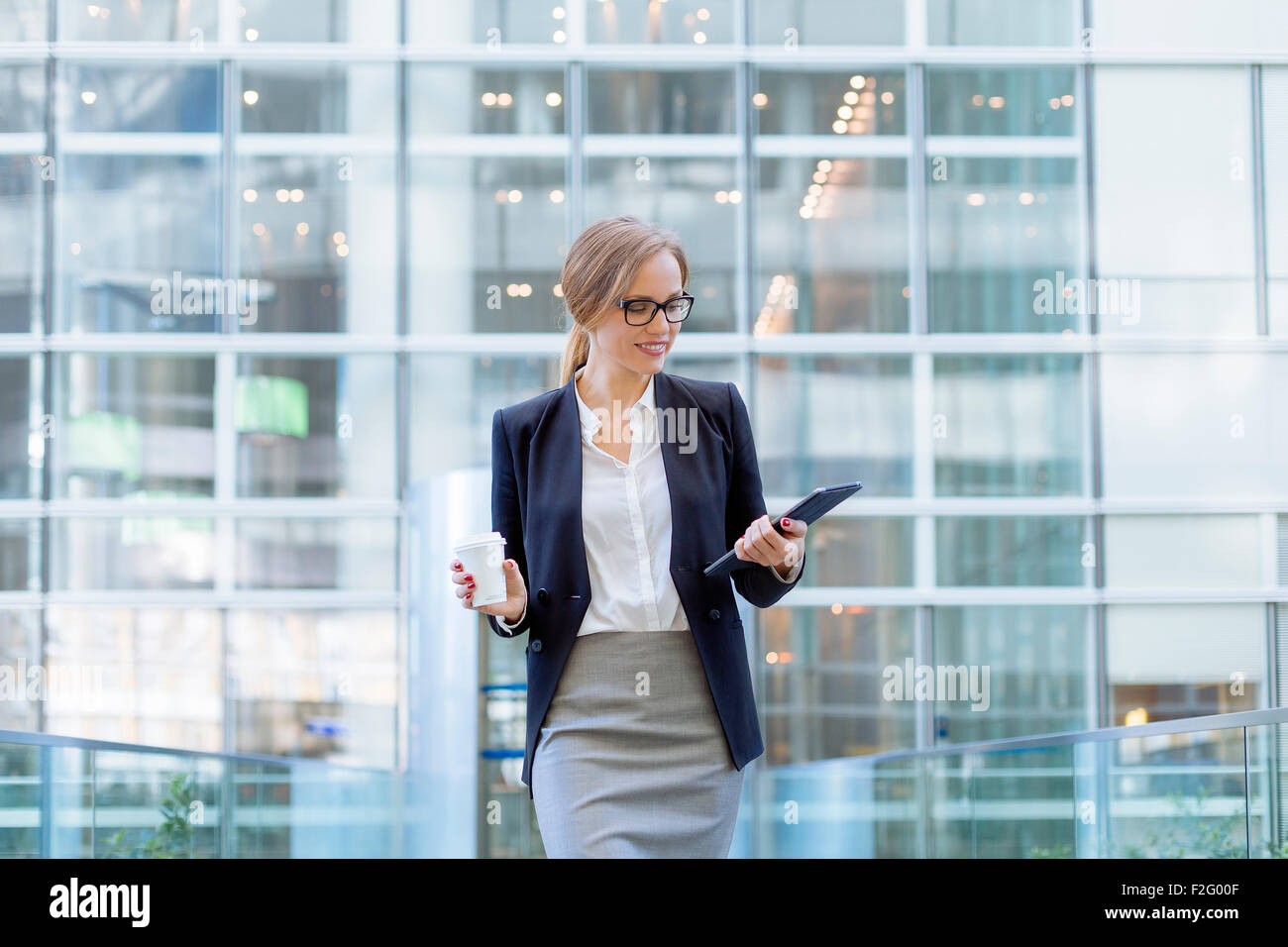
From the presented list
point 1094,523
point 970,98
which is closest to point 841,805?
point 1094,523

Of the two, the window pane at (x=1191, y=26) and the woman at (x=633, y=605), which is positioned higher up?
the window pane at (x=1191, y=26)

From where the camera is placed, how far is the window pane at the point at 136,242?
6.56m

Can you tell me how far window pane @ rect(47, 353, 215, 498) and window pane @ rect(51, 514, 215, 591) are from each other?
0.18 m

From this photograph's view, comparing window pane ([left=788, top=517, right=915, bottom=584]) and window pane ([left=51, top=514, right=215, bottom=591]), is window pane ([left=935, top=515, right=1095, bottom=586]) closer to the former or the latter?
window pane ([left=788, top=517, right=915, bottom=584])

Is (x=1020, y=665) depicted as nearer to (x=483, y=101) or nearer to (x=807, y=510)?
(x=483, y=101)

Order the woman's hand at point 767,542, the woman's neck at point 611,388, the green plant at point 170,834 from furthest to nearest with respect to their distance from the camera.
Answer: the green plant at point 170,834
the woman's neck at point 611,388
the woman's hand at point 767,542

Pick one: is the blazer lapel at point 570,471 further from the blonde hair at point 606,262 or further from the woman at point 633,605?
the blonde hair at point 606,262

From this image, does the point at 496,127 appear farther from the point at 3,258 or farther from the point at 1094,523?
the point at 1094,523

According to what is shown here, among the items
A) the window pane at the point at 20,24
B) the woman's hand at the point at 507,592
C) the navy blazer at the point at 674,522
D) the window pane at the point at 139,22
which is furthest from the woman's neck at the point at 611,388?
the window pane at the point at 20,24

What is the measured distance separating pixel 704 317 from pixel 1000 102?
2134mm

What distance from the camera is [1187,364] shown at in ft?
21.2

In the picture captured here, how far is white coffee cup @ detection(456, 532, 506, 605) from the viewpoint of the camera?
5.32ft

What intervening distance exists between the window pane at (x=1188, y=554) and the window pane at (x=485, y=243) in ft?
12.0

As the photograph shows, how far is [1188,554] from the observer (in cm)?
645
